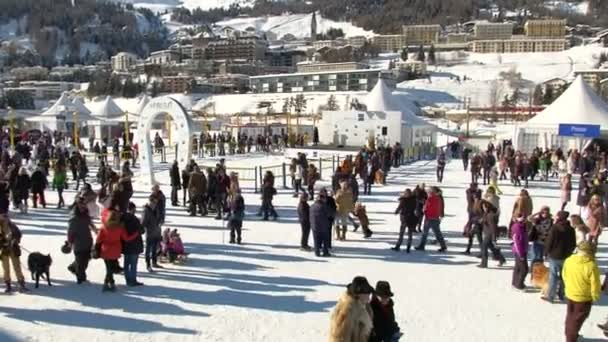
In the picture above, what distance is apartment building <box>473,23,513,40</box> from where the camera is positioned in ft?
522

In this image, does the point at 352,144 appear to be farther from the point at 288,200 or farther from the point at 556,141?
the point at 288,200

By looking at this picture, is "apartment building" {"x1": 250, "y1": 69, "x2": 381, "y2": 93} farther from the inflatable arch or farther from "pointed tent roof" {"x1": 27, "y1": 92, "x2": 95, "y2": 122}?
the inflatable arch

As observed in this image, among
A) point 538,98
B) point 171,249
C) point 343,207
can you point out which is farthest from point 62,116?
point 538,98

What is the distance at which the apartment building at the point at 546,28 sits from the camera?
15138cm

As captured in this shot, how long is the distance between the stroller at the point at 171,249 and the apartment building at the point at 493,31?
160809 millimetres

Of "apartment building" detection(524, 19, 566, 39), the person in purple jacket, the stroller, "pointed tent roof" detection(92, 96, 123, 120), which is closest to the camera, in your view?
the person in purple jacket

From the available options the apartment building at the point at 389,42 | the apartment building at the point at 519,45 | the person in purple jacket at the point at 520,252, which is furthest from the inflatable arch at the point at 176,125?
the apartment building at the point at 389,42

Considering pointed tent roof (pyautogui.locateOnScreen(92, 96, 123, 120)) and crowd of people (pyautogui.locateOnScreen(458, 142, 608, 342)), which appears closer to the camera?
crowd of people (pyautogui.locateOnScreen(458, 142, 608, 342))

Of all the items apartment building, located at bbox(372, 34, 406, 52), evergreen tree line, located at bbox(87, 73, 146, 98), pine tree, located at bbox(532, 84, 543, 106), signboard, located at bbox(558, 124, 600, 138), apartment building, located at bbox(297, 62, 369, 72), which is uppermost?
apartment building, located at bbox(372, 34, 406, 52)

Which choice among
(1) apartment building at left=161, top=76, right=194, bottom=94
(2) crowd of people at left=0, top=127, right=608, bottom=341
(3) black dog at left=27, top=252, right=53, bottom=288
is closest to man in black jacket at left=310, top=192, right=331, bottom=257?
(2) crowd of people at left=0, top=127, right=608, bottom=341

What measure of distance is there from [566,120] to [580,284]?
19666mm

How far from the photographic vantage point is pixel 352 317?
4.40 metres

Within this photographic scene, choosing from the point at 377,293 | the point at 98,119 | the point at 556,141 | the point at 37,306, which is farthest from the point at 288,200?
the point at 98,119

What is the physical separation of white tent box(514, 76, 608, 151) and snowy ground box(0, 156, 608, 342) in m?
14.3
